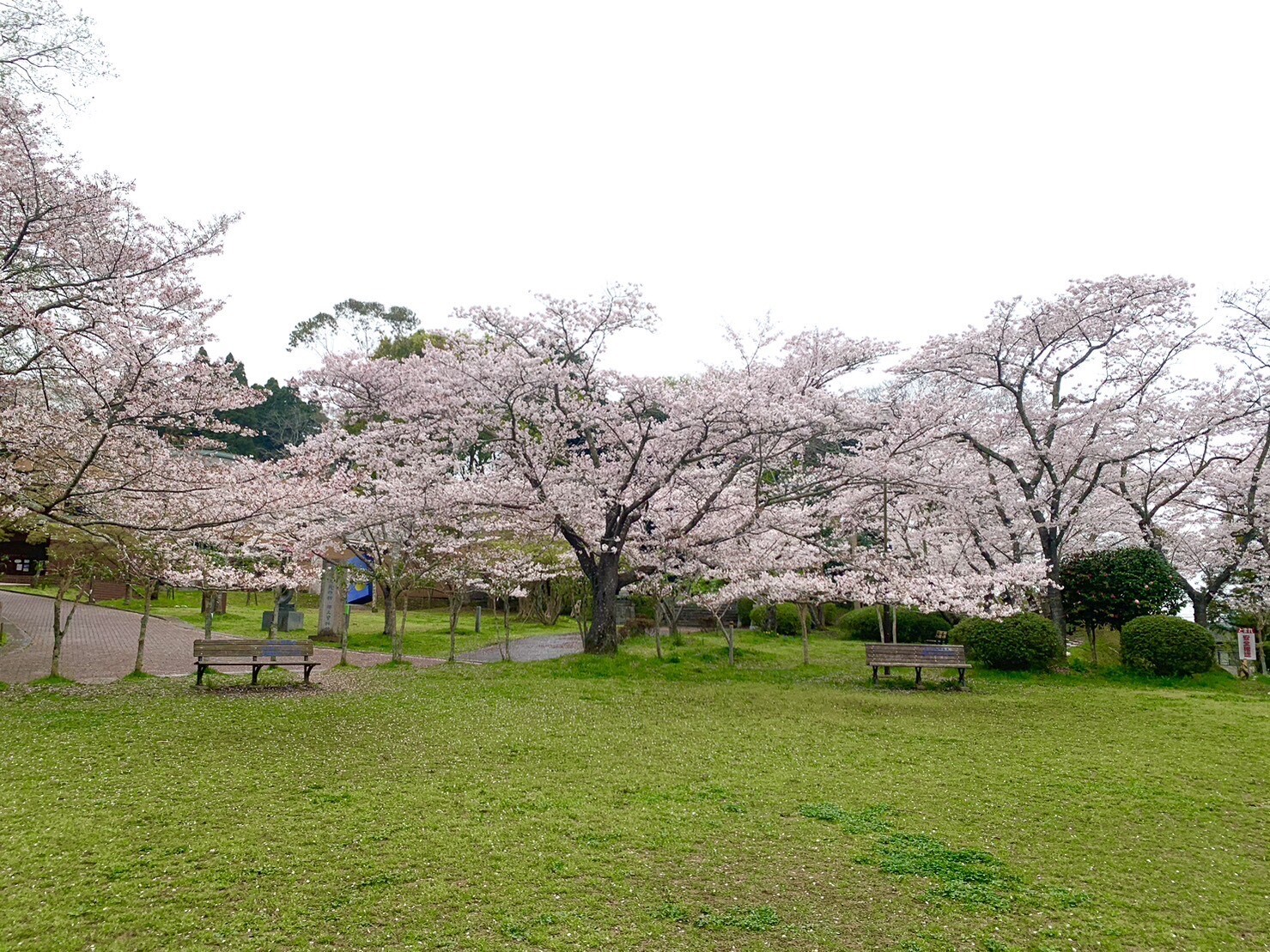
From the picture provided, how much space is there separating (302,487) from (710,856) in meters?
7.65

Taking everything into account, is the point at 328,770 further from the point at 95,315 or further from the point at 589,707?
the point at 95,315

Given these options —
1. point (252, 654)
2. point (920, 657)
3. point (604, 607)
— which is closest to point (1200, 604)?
point (920, 657)

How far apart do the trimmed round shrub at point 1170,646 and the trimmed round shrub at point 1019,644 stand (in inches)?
47.4

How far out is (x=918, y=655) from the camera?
11.9 m

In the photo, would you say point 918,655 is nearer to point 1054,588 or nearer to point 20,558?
point 1054,588

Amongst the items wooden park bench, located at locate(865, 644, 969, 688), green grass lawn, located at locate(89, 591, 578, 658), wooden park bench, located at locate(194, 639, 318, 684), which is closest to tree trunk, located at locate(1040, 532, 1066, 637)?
wooden park bench, located at locate(865, 644, 969, 688)

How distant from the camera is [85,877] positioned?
407cm

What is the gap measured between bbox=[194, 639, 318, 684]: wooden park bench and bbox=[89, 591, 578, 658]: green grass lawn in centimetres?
569

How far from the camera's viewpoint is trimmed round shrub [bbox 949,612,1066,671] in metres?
13.8

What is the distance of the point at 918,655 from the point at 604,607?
230 inches

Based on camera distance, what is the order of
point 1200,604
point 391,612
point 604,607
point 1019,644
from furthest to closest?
point 391,612 → point 1200,604 → point 604,607 → point 1019,644

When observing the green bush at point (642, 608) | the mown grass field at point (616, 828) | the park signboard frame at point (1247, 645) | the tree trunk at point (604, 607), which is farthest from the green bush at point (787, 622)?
the mown grass field at point (616, 828)

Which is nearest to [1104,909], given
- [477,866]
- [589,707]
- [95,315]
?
[477,866]

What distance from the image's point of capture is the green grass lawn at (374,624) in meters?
19.1
